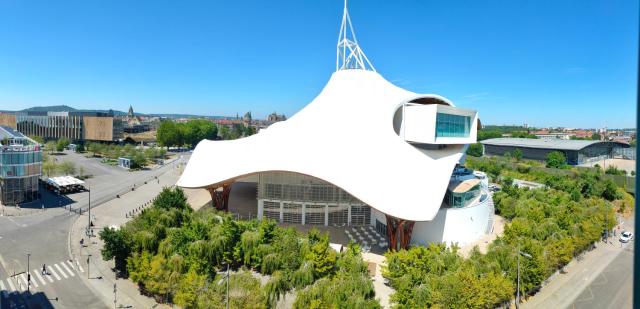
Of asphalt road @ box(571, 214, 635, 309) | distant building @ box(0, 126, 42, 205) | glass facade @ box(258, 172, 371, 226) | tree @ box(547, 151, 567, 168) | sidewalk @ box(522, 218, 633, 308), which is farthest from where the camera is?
tree @ box(547, 151, 567, 168)

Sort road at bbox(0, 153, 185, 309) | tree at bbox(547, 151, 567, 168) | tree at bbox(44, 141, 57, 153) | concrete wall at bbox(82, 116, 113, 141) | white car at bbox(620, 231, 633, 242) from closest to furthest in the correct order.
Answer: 1. road at bbox(0, 153, 185, 309)
2. white car at bbox(620, 231, 633, 242)
3. tree at bbox(547, 151, 567, 168)
4. tree at bbox(44, 141, 57, 153)
5. concrete wall at bbox(82, 116, 113, 141)

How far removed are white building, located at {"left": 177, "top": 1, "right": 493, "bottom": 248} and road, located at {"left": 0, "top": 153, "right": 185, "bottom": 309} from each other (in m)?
9.75

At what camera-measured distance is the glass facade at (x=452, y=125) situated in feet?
104

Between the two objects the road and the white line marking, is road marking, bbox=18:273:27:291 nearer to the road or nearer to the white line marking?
the road

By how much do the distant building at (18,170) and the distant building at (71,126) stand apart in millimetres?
54865

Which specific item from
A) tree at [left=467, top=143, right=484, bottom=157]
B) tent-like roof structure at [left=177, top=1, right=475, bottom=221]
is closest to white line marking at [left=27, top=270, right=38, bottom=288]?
tent-like roof structure at [left=177, top=1, right=475, bottom=221]

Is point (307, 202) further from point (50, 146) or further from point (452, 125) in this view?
point (50, 146)

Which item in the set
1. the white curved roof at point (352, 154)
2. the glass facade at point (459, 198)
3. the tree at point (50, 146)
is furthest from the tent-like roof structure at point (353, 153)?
the tree at point (50, 146)

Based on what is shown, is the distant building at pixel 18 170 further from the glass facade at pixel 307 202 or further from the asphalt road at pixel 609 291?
the asphalt road at pixel 609 291

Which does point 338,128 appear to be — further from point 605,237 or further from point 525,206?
point 605,237

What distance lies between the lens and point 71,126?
90.6 meters

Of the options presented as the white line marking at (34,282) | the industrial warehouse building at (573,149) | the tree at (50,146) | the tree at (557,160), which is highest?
the industrial warehouse building at (573,149)

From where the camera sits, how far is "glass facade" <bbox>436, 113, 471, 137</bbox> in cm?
3178

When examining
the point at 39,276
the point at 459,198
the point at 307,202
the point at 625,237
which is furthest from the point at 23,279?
the point at 625,237
